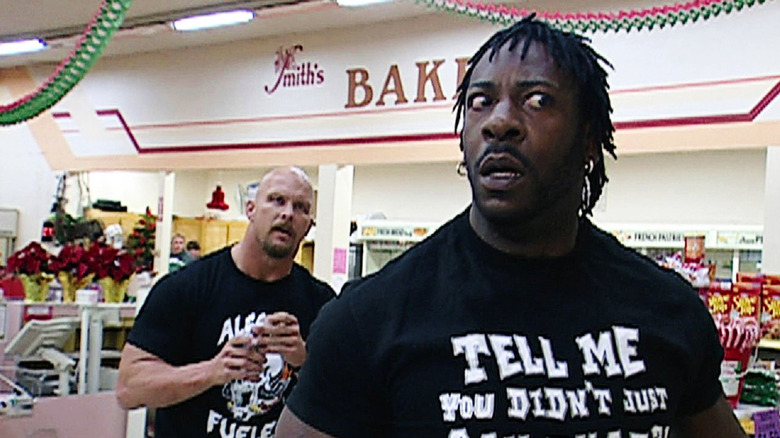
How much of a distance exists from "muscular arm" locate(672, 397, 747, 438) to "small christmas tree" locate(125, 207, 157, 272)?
8.65 metres

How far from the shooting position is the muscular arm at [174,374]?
2.19 metres

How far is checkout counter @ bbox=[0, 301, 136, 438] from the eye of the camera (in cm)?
461

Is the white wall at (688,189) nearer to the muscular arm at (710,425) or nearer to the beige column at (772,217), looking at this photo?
the beige column at (772,217)

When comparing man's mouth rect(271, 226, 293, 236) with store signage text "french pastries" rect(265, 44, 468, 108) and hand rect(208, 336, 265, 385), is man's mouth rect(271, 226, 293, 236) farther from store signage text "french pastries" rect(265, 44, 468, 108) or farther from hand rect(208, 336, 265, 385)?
store signage text "french pastries" rect(265, 44, 468, 108)

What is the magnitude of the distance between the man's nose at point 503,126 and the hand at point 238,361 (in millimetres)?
1290

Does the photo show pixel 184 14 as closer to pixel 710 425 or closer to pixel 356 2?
pixel 356 2

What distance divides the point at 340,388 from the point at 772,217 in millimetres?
5013

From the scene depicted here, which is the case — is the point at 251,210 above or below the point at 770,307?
above

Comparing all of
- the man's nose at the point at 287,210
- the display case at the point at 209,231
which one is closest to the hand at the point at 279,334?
the man's nose at the point at 287,210

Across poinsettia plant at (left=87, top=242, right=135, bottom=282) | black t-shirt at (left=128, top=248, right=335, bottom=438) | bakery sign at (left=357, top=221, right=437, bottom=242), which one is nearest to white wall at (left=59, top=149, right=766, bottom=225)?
bakery sign at (left=357, top=221, right=437, bottom=242)

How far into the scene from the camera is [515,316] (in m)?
1.09

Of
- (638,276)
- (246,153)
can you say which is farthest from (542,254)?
(246,153)

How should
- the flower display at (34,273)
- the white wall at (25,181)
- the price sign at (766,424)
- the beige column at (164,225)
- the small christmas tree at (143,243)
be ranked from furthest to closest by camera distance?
the white wall at (25,181)
the small christmas tree at (143,243)
the beige column at (164,225)
the flower display at (34,273)
the price sign at (766,424)

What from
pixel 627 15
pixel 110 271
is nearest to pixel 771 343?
pixel 627 15
